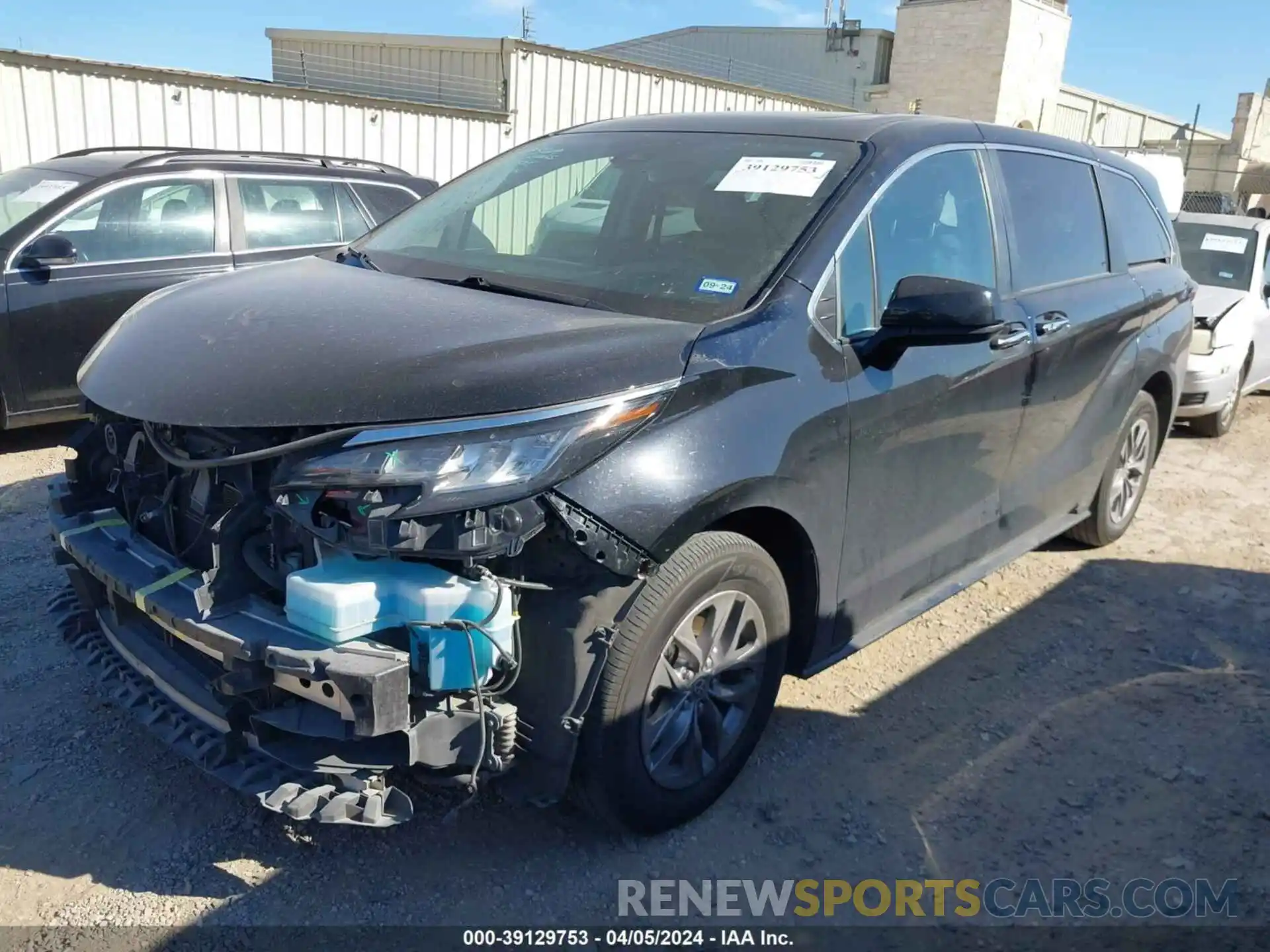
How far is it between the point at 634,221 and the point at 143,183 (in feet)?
14.1

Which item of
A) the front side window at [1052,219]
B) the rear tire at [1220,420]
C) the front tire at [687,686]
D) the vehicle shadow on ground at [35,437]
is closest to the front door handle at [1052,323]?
the front side window at [1052,219]

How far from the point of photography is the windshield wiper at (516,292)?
9.86 ft

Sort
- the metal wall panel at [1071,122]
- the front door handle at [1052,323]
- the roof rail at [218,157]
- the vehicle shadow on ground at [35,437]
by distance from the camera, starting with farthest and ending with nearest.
Answer: the metal wall panel at [1071,122] → the roof rail at [218,157] → the vehicle shadow on ground at [35,437] → the front door handle at [1052,323]

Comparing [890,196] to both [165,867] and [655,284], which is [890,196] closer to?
[655,284]

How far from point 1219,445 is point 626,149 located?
6.23 meters

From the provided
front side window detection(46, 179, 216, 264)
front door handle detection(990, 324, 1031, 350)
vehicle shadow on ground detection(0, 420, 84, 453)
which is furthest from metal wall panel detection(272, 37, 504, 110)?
front door handle detection(990, 324, 1031, 350)

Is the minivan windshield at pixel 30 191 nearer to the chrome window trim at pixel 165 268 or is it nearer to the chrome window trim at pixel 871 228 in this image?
the chrome window trim at pixel 165 268

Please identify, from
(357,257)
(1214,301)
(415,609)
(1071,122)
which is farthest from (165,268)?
(1071,122)

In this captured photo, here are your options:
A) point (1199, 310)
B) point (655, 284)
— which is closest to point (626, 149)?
point (655, 284)

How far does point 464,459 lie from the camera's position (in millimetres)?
2299

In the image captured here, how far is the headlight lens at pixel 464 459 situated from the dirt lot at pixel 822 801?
1.08 meters

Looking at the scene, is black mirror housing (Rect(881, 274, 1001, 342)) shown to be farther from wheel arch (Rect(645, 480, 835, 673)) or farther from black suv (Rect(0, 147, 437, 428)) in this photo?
black suv (Rect(0, 147, 437, 428))

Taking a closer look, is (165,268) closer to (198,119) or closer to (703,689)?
(703,689)

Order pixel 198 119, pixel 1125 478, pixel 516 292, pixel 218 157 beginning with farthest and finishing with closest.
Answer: pixel 198 119, pixel 218 157, pixel 1125 478, pixel 516 292
